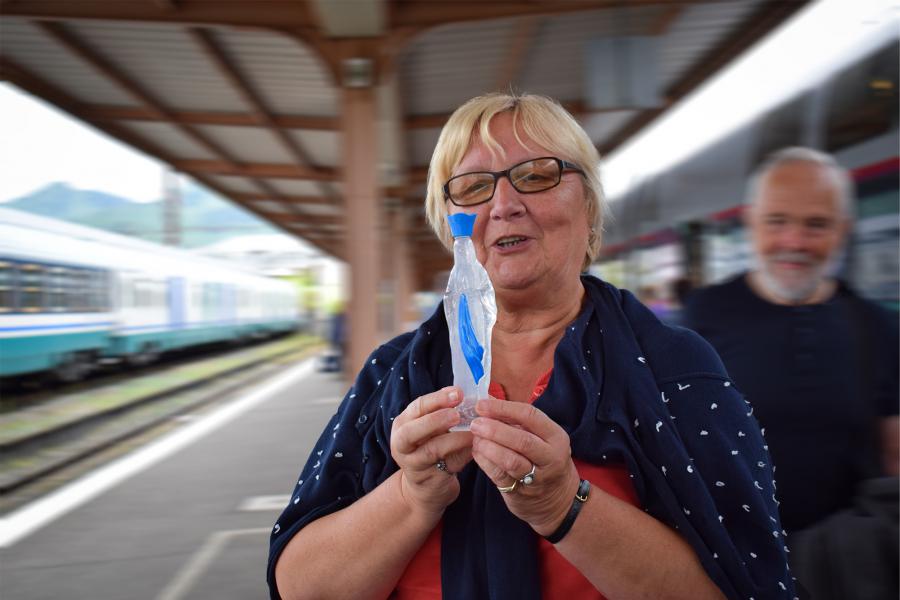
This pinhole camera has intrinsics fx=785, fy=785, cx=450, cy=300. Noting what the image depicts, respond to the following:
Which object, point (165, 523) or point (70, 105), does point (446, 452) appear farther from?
point (70, 105)

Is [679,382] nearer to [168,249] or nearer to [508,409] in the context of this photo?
[508,409]

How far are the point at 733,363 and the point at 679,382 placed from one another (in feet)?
3.07

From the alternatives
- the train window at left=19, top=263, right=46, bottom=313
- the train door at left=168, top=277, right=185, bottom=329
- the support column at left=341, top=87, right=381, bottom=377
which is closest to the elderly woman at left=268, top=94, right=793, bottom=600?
the support column at left=341, top=87, right=381, bottom=377

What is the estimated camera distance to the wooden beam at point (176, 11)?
7.12m

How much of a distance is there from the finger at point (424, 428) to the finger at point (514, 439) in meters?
0.04

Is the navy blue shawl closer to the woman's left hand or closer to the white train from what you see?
the woman's left hand

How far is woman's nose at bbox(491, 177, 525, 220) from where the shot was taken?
1.55 metres

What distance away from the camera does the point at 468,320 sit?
130 cm

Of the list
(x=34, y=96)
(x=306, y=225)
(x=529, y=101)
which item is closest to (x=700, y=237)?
(x=529, y=101)

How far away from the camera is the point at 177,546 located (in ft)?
17.7

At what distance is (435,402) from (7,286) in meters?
12.8

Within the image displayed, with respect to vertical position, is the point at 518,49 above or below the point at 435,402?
above

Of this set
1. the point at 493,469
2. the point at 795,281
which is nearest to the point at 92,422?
the point at 795,281

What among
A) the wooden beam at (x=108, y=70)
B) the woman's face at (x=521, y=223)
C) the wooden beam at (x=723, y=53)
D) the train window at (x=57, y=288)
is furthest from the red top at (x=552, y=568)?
the train window at (x=57, y=288)
